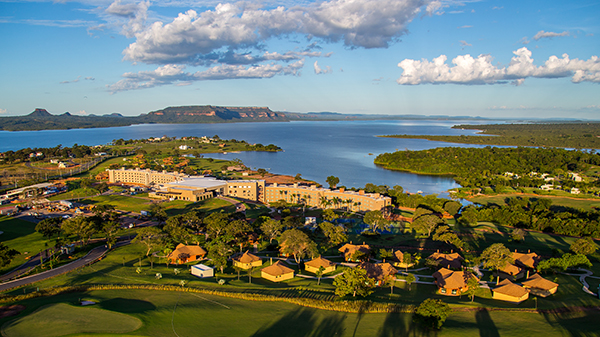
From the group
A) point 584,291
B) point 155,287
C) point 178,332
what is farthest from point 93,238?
point 584,291

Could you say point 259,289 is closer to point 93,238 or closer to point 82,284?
point 82,284

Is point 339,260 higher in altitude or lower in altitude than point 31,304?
lower

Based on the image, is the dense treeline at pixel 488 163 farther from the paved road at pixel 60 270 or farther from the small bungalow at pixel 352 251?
the paved road at pixel 60 270

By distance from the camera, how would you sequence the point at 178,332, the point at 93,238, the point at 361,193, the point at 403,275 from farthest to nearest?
the point at 361,193 → the point at 93,238 → the point at 403,275 → the point at 178,332

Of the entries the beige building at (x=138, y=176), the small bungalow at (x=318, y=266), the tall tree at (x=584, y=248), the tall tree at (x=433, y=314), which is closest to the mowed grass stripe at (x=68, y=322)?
the tall tree at (x=433, y=314)

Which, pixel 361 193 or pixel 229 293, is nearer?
pixel 229 293

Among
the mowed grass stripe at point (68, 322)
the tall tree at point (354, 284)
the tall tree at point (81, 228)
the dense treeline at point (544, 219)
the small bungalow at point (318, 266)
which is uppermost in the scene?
the tall tree at point (81, 228)
